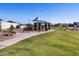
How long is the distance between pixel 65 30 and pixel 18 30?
2.65 ft

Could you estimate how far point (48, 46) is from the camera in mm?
4926

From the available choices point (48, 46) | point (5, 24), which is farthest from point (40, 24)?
point (5, 24)

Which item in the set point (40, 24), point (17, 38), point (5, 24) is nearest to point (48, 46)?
point (40, 24)

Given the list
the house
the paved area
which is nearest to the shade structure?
the paved area

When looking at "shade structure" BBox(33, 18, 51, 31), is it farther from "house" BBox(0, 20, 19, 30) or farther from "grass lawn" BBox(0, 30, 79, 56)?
"house" BBox(0, 20, 19, 30)

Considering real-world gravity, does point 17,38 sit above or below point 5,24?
below

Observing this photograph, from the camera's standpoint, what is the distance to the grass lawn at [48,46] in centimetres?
487

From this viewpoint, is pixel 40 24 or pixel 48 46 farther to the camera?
pixel 40 24

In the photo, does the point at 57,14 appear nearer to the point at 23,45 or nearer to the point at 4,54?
the point at 23,45

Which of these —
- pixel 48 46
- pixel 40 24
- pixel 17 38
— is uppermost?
pixel 40 24

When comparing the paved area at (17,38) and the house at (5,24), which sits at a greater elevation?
the house at (5,24)

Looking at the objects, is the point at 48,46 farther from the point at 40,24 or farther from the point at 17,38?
the point at 17,38

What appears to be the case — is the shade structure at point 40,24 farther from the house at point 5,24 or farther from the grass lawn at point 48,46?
the house at point 5,24

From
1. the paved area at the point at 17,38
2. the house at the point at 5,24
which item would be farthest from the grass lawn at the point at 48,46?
the house at the point at 5,24
